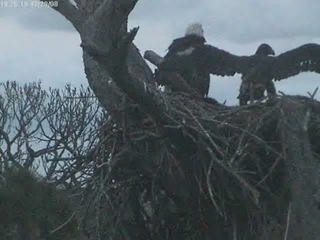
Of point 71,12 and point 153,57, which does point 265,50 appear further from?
point 71,12

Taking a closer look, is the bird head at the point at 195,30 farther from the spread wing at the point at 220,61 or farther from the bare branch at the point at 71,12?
the bare branch at the point at 71,12

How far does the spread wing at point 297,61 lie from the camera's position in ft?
35.2

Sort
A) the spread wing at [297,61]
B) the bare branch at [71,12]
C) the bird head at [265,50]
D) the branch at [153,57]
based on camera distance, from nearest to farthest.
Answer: the bare branch at [71,12], the spread wing at [297,61], the branch at [153,57], the bird head at [265,50]

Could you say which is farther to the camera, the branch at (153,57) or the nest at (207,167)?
the branch at (153,57)

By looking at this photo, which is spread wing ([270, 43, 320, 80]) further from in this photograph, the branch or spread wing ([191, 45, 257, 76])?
the branch

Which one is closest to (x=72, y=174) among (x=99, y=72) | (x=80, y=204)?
(x=80, y=204)

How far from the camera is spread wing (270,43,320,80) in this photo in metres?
10.7

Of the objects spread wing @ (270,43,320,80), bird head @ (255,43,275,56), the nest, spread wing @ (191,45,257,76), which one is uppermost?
bird head @ (255,43,275,56)

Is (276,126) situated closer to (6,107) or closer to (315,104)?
(315,104)

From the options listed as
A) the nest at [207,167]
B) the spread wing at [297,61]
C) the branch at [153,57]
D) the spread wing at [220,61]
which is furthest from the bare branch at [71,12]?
the spread wing at [297,61]

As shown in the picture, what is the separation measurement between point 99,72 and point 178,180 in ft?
4.32

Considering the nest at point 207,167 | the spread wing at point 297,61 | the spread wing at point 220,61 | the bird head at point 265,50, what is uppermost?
the bird head at point 265,50

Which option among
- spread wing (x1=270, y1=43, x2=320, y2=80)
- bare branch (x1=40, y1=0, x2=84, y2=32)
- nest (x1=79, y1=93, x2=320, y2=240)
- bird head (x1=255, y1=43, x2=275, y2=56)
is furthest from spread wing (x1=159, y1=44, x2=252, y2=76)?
bare branch (x1=40, y1=0, x2=84, y2=32)

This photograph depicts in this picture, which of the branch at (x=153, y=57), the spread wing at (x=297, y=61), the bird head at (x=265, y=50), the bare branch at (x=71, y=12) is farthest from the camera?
the bird head at (x=265, y=50)
